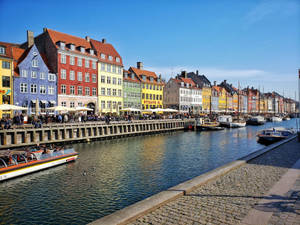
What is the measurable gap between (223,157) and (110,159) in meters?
10.9

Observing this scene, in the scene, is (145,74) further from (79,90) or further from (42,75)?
(42,75)

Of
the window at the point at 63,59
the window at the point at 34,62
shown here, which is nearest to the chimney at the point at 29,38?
the window at the point at 63,59

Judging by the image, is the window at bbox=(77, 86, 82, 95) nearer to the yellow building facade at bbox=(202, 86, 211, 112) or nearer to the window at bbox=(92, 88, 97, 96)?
the window at bbox=(92, 88, 97, 96)

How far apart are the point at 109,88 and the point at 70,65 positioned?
11.3 meters

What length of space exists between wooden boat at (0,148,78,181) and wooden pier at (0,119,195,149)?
27.1 feet

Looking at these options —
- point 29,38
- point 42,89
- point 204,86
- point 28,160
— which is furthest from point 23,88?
point 204,86

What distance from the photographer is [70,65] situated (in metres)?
47.3

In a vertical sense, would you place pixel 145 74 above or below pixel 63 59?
above

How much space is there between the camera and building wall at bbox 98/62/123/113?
177 ft

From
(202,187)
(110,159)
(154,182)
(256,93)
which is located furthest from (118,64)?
(256,93)

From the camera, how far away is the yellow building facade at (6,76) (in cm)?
3609

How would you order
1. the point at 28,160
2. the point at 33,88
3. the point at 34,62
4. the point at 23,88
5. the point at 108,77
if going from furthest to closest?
the point at 108,77
the point at 34,62
the point at 33,88
the point at 23,88
the point at 28,160

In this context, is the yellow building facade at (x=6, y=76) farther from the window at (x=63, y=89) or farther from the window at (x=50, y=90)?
the window at (x=63, y=89)

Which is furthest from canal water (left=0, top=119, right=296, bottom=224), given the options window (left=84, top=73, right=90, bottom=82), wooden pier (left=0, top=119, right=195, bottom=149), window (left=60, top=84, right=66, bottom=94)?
window (left=84, top=73, right=90, bottom=82)
